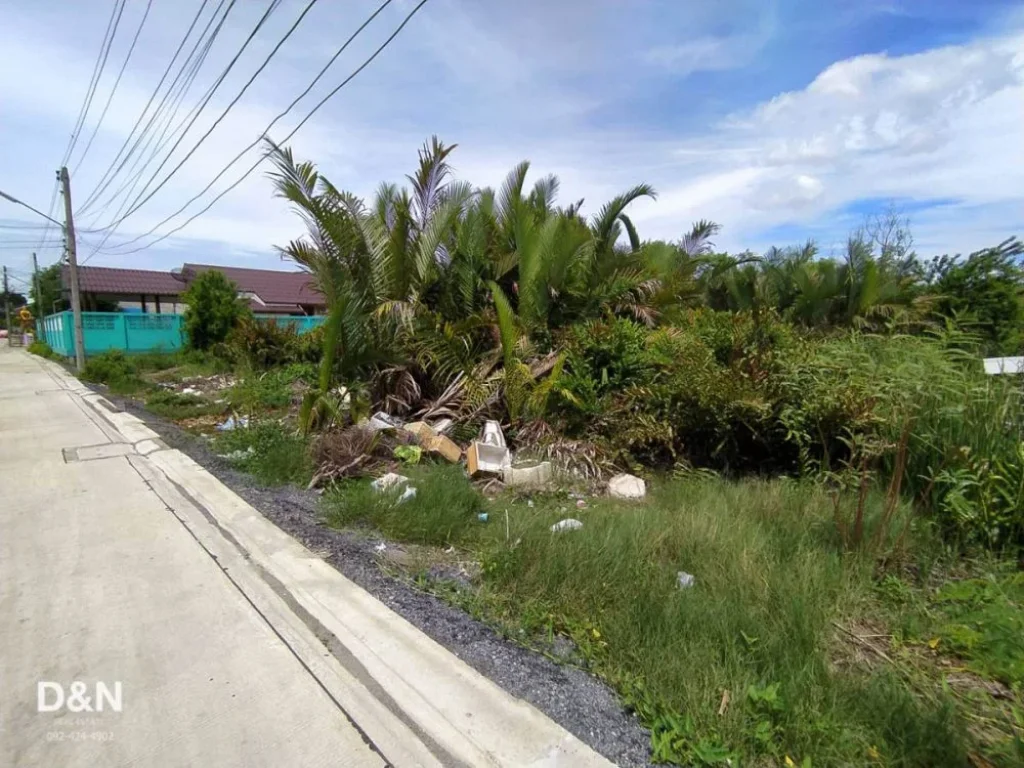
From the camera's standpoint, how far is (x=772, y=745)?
7.02 ft

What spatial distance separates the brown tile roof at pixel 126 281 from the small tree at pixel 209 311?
15.4 meters

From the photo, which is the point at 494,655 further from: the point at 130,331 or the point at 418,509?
the point at 130,331

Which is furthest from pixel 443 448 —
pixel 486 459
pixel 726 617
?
pixel 726 617

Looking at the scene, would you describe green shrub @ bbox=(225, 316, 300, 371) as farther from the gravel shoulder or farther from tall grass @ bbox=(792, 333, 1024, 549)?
tall grass @ bbox=(792, 333, 1024, 549)

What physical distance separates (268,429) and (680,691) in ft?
20.1

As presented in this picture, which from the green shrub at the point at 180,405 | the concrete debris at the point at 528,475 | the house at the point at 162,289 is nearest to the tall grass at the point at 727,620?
the concrete debris at the point at 528,475

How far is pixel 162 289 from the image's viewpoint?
3219 centimetres

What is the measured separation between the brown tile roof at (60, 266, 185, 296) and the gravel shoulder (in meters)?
30.8

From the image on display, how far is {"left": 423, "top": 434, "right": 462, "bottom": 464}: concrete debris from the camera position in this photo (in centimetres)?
626

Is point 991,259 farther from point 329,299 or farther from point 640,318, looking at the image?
point 329,299

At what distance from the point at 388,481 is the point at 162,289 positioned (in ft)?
110

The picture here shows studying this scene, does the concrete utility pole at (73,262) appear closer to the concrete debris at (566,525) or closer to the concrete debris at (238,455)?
the concrete debris at (238,455)

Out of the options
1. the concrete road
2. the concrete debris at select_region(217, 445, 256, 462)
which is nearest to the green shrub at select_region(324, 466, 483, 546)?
the concrete road

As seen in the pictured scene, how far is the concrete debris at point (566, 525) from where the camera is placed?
402cm
